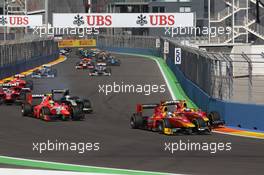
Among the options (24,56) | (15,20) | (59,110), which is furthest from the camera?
(15,20)

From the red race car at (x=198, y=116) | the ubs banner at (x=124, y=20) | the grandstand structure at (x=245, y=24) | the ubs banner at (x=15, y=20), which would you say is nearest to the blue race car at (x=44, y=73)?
the red race car at (x=198, y=116)

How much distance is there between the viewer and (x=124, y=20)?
69.9 meters

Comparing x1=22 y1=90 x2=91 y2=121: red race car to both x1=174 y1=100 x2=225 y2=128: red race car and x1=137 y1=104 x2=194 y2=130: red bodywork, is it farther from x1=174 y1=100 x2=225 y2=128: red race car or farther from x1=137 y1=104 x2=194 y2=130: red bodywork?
x1=174 y1=100 x2=225 y2=128: red race car

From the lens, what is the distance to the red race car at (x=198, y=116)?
64.6ft

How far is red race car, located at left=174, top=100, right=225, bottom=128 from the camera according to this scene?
1970cm

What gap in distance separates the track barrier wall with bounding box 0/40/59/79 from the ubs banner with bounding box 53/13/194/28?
8.75 feet

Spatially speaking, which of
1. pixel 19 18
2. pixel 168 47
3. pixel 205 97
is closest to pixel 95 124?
pixel 205 97

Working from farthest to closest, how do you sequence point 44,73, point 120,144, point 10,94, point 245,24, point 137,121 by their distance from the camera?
point 245,24
point 44,73
point 10,94
point 137,121
point 120,144

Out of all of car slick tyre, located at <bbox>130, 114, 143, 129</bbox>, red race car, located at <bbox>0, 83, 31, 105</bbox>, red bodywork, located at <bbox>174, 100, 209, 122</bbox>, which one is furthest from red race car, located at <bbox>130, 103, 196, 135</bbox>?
red race car, located at <bbox>0, 83, 31, 105</bbox>

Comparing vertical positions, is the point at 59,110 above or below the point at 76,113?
above

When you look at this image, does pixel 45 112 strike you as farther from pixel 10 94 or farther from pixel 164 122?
pixel 10 94

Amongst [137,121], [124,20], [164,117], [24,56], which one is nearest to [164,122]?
[164,117]

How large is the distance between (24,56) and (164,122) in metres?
34.3

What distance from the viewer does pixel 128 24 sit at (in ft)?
230
